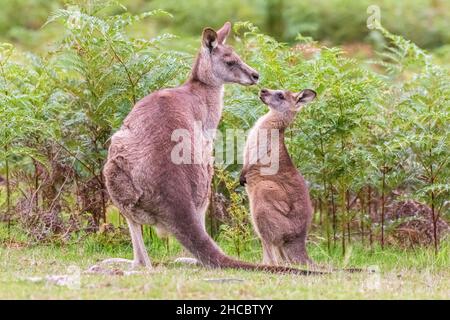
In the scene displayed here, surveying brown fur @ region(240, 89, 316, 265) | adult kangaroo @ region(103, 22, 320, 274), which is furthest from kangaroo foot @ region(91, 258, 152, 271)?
brown fur @ region(240, 89, 316, 265)

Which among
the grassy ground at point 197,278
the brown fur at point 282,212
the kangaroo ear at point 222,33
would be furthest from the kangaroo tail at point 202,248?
the kangaroo ear at point 222,33

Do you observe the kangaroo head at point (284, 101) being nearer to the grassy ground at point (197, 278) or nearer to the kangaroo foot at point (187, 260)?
the grassy ground at point (197, 278)

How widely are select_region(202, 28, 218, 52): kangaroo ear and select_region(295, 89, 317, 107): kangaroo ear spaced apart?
108 centimetres

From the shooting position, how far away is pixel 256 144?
9.59m

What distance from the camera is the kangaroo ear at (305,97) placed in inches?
369

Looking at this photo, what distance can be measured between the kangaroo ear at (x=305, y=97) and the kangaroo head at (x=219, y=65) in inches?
20.2

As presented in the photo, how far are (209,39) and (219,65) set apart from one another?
0.30 m

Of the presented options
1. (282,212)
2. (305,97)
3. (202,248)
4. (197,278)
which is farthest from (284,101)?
(197,278)

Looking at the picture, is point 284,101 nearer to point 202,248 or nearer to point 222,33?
point 222,33

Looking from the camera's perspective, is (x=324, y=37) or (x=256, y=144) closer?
(x=256, y=144)

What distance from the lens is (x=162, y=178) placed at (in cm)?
797
